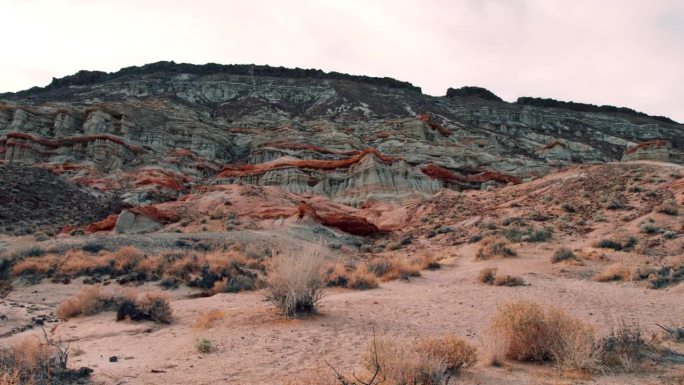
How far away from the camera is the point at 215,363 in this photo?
7.38m

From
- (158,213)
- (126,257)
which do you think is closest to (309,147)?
(158,213)

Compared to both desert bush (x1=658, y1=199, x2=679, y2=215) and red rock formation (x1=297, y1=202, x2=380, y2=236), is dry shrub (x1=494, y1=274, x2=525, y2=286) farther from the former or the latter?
red rock formation (x1=297, y1=202, x2=380, y2=236)

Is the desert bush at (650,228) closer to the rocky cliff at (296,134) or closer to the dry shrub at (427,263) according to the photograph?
the dry shrub at (427,263)

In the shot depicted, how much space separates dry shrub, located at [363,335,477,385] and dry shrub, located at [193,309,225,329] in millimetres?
4923

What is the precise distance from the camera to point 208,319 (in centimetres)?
1024

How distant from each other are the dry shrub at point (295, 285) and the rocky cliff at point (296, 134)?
35842 mm

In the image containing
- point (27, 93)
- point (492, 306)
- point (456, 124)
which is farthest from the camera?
point (27, 93)

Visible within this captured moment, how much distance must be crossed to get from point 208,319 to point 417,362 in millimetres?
6096

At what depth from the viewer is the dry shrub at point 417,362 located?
5359mm

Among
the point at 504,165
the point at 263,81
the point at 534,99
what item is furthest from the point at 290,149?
the point at 534,99

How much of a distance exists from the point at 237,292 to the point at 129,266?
18.9ft

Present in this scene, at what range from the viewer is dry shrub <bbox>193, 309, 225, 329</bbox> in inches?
392

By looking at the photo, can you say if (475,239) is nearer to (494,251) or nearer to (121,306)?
(494,251)

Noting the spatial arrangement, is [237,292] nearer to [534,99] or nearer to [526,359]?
[526,359]
